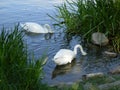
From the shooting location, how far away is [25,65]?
5.05 metres

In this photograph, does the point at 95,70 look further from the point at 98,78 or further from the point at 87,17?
the point at 87,17

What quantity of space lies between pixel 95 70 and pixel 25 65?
280 centimetres

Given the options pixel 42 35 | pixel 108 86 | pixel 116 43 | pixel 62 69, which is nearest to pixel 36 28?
pixel 42 35

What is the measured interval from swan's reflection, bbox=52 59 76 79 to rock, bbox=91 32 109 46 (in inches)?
51.6

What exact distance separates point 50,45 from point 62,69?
1.67 metres

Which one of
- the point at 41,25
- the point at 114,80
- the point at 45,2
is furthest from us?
the point at 45,2

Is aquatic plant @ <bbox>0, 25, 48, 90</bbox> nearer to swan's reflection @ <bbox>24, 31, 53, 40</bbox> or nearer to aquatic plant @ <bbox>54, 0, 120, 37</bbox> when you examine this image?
aquatic plant @ <bbox>54, 0, 120, 37</bbox>

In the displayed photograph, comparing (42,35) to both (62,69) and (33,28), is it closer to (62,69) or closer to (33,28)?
(33,28)

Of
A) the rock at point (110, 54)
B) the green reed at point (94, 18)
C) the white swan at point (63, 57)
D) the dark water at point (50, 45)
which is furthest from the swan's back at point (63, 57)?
the green reed at point (94, 18)

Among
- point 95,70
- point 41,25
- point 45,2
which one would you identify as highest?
point 45,2

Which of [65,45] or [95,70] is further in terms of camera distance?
[65,45]

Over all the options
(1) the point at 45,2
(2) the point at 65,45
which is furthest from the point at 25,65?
(1) the point at 45,2

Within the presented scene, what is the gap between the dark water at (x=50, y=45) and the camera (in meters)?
7.45

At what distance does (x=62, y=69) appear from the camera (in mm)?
7723
